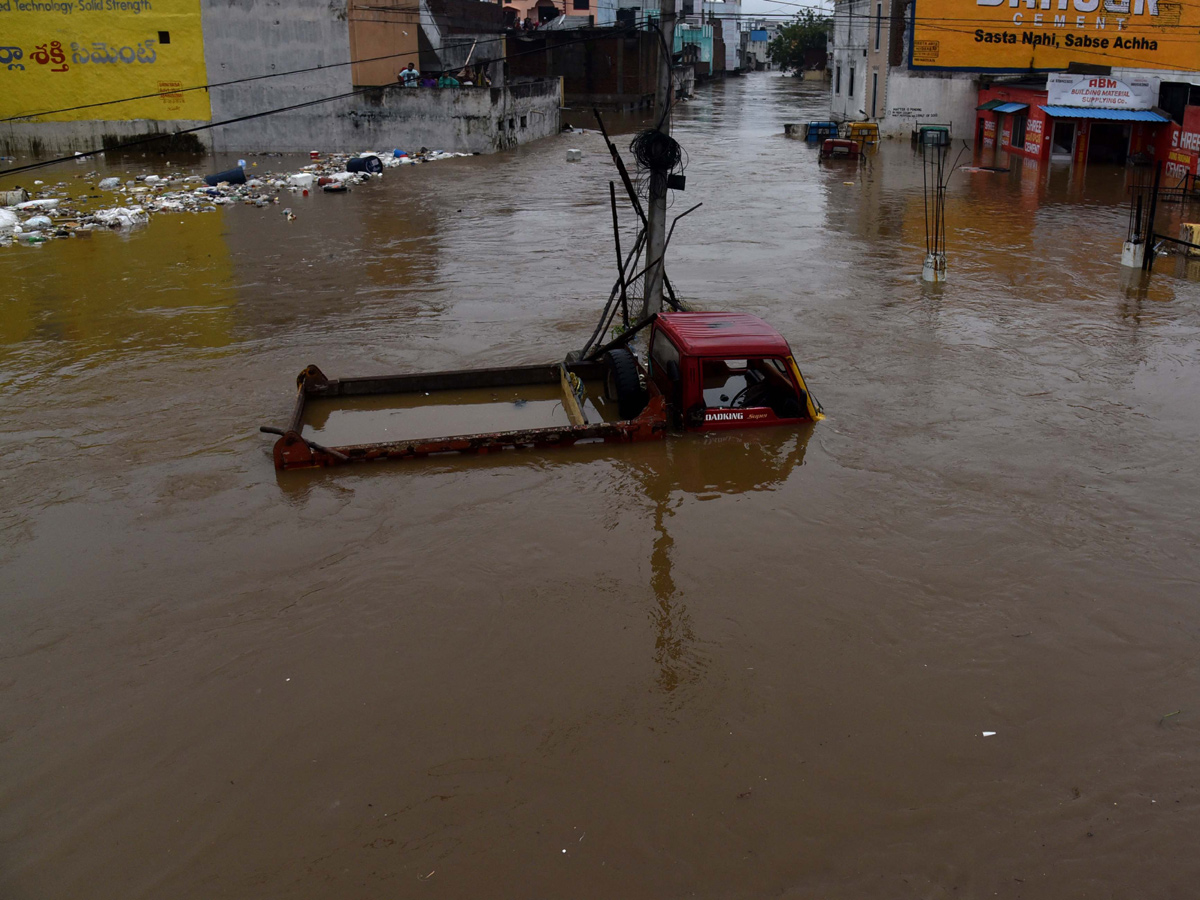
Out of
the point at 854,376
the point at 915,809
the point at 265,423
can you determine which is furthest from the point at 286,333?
the point at 915,809

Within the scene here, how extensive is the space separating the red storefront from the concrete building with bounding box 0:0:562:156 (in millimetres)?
18964

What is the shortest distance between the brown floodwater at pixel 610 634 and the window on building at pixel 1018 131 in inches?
1013

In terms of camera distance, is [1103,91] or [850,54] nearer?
[1103,91]

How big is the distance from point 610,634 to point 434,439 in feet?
10.8

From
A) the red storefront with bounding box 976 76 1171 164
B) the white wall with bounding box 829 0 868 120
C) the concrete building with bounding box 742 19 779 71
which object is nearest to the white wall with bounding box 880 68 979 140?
the red storefront with bounding box 976 76 1171 164

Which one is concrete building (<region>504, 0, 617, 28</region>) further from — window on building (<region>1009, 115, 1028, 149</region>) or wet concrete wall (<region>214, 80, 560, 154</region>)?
window on building (<region>1009, 115, 1028, 149</region>)

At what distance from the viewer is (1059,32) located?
39.3 m

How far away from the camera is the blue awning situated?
3186 centimetres

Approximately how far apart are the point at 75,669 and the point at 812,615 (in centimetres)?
499

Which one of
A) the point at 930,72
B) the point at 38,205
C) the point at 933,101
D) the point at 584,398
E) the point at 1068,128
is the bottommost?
the point at 584,398

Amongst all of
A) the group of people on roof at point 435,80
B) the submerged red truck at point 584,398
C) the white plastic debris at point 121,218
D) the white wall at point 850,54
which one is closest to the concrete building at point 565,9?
the white wall at point 850,54

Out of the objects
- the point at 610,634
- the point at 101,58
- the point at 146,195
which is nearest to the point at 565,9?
the point at 101,58

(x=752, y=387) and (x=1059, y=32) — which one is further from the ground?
(x=1059, y=32)

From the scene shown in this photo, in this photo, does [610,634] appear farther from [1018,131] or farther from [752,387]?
[1018,131]
